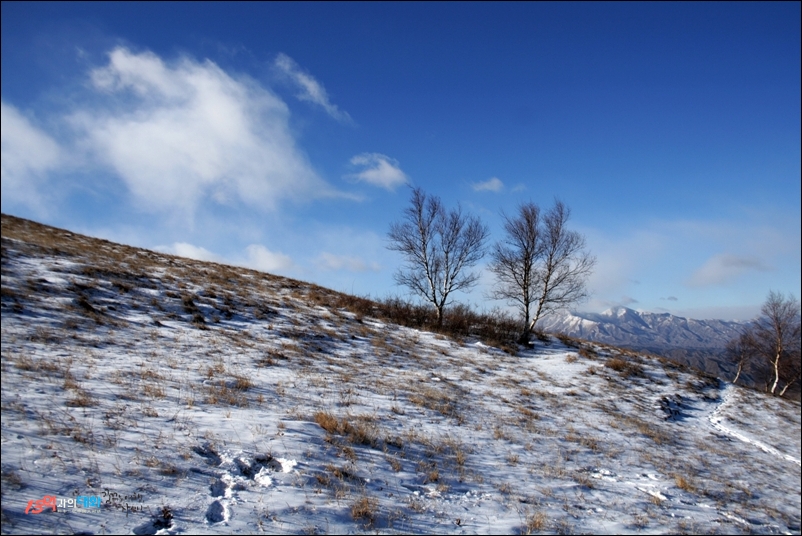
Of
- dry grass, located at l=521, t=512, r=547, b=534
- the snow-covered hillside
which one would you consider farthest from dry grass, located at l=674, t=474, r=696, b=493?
dry grass, located at l=521, t=512, r=547, b=534

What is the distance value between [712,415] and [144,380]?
19.4 metres

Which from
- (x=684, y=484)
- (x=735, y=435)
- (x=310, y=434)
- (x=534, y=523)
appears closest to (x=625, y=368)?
(x=735, y=435)

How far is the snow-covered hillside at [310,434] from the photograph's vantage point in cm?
443

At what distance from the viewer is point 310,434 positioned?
6.61m

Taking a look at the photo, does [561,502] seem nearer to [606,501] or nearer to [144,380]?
[606,501]

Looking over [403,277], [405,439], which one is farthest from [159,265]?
[405,439]

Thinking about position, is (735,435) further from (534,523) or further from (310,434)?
(310,434)

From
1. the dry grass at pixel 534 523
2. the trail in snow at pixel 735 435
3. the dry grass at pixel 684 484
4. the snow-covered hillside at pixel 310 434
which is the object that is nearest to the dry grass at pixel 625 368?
the snow-covered hillside at pixel 310 434

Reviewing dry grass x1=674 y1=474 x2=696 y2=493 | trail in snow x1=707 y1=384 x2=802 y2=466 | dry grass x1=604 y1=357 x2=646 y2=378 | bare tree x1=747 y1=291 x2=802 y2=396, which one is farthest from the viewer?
bare tree x1=747 y1=291 x2=802 y2=396

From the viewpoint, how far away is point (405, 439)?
7.38m

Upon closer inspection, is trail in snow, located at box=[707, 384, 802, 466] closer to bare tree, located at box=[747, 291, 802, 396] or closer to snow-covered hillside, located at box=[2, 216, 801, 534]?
snow-covered hillside, located at box=[2, 216, 801, 534]

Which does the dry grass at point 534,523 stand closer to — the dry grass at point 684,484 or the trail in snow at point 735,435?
the dry grass at point 684,484

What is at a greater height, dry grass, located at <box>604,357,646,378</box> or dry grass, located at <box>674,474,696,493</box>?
dry grass, located at <box>604,357,646,378</box>

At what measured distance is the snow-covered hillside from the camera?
4.43m
